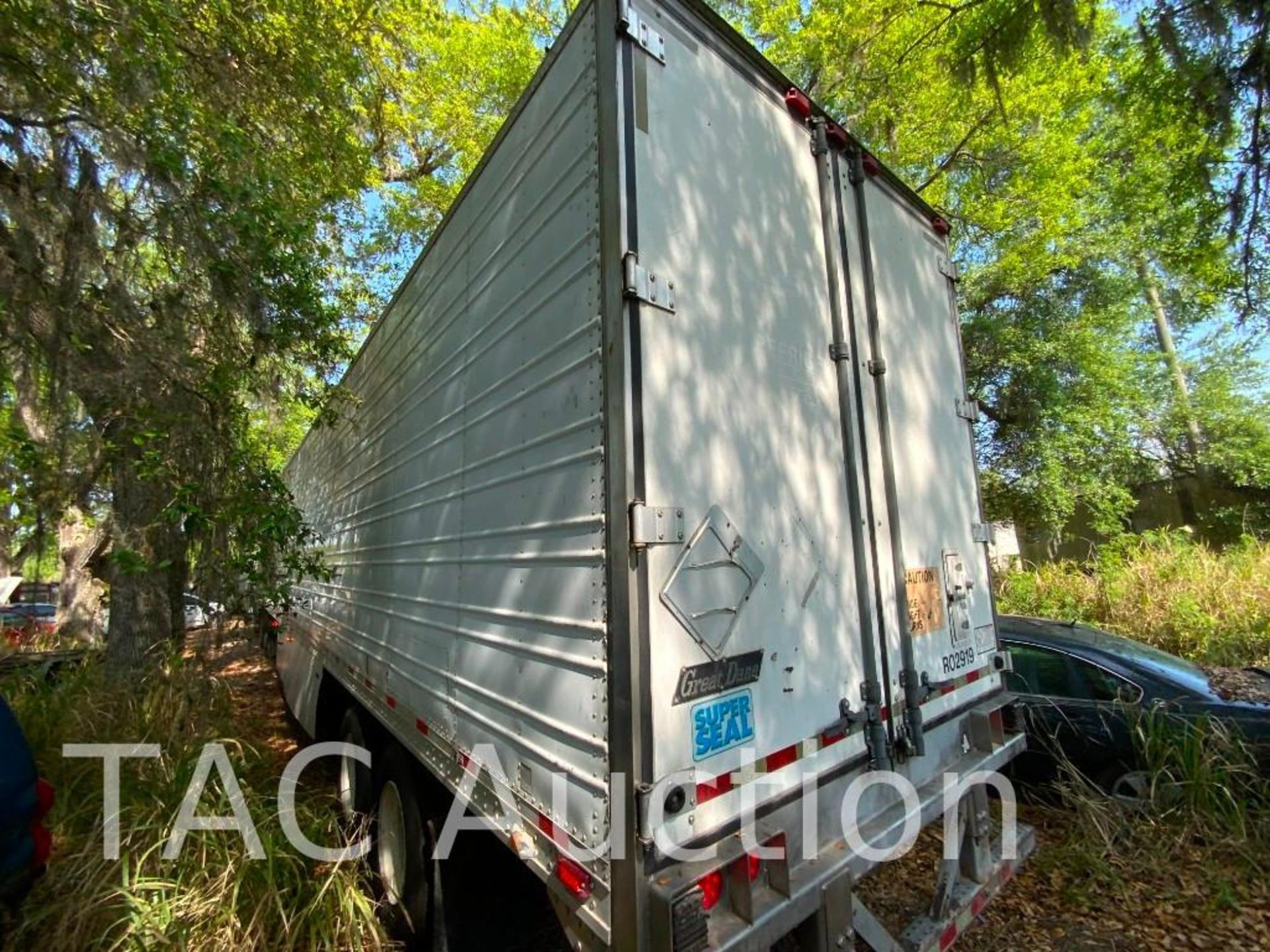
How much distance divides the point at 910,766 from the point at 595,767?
1455 mm

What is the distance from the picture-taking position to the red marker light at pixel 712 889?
1756 mm

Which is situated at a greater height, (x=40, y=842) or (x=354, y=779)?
(x=40, y=842)

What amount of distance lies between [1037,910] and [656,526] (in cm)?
356

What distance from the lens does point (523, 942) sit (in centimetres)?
284

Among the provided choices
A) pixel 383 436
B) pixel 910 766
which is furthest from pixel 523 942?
pixel 383 436

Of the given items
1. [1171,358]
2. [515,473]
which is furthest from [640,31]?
[1171,358]

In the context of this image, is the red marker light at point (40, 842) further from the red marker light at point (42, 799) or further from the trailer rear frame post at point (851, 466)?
the trailer rear frame post at point (851, 466)

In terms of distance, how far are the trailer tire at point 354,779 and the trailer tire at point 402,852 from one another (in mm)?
255

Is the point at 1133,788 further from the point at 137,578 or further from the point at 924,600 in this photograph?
the point at 137,578

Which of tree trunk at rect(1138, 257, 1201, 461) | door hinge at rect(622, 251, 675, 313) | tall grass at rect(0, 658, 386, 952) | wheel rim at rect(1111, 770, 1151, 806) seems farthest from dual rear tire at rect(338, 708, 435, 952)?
tree trunk at rect(1138, 257, 1201, 461)

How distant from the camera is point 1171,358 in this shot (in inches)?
553

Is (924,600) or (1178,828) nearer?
(924,600)

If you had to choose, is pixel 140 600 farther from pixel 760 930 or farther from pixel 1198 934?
pixel 1198 934

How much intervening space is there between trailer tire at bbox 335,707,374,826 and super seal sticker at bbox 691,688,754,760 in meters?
2.86
